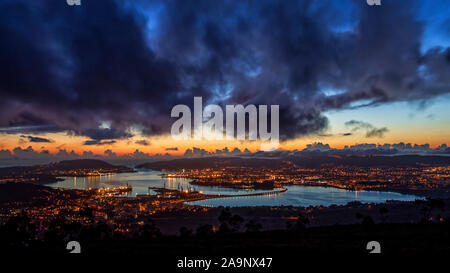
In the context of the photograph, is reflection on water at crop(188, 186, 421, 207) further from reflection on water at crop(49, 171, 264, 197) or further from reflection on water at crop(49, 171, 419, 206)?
reflection on water at crop(49, 171, 264, 197)

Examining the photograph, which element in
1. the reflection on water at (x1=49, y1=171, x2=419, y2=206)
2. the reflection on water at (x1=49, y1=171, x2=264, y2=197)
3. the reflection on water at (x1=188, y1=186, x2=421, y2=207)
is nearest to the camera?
the reflection on water at (x1=188, y1=186, x2=421, y2=207)

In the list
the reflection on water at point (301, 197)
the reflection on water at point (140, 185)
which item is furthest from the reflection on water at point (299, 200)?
the reflection on water at point (140, 185)

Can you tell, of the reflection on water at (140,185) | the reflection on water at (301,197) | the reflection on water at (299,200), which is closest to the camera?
A: the reflection on water at (299,200)

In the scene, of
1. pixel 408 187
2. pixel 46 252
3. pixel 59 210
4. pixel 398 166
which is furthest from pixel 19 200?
pixel 398 166

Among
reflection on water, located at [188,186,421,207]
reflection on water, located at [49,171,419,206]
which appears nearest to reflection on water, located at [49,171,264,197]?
reflection on water, located at [49,171,419,206]

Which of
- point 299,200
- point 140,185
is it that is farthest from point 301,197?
point 140,185

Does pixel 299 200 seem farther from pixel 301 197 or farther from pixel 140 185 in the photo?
pixel 140 185

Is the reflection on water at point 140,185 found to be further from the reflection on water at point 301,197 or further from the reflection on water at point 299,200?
the reflection on water at point 299,200

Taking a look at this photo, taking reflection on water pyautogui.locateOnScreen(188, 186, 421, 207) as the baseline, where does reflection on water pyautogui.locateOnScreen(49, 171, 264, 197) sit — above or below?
below

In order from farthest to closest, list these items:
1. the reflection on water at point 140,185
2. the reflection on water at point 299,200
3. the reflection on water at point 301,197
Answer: the reflection on water at point 140,185 → the reflection on water at point 301,197 → the reflection on water at point 299,200

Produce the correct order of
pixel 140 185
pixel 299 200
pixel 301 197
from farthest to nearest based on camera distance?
1. pixel 140 185
2. pixel 301 197
3. pixel 299 200
